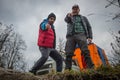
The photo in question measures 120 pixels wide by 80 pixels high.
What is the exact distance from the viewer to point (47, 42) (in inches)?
227

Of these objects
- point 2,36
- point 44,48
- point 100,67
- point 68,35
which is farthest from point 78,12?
point 2,36

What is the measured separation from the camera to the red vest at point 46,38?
573 cm

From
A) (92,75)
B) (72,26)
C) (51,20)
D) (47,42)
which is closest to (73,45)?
(72,26)

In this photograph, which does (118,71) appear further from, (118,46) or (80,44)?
(80,44)

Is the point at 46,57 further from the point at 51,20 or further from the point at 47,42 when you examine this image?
the point at 51,20

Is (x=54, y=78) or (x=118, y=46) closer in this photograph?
(x=54, y=78)

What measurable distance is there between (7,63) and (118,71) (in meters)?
25.8

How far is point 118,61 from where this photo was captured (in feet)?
10.7

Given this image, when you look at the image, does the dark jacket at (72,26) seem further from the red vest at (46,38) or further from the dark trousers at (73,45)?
the red vest at (46,38)

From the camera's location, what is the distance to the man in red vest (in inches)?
221

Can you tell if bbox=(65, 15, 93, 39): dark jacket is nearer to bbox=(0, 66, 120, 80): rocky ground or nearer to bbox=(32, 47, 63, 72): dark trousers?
bbox=(32, 47, 63, 72): dark trousers

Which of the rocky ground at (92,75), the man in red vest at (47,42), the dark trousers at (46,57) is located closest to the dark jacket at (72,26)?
the man in red vest at (47,42)

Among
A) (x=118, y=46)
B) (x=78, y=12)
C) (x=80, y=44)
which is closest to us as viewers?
(x=118, y=46)

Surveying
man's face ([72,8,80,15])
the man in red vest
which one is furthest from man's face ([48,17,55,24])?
man's face ([72,8,80,15])
